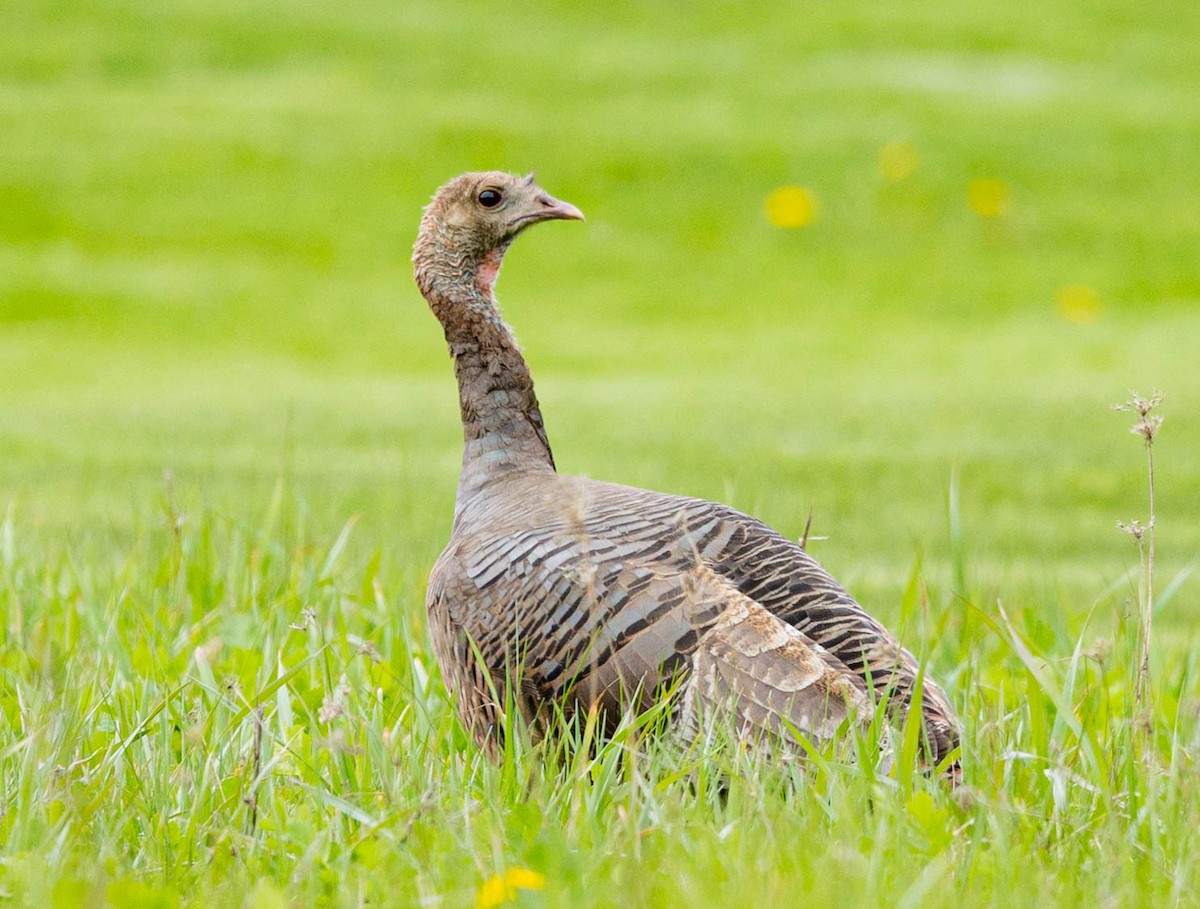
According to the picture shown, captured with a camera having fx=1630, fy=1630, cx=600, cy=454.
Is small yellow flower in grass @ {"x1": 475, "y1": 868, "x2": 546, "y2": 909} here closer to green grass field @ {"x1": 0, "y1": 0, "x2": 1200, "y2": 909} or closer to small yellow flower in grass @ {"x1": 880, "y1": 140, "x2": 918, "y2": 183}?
green grass field @ {"x1": 0, "y1": 0, "x2": 1200, "y2": 909}

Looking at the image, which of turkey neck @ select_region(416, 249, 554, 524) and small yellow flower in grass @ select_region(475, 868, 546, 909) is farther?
turkey neck @ select_region(416, 249, 554, 524)

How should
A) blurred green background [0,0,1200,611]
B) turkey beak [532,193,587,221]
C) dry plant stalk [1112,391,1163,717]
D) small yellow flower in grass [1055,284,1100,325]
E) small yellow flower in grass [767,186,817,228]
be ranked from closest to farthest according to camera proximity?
dry plant stalk [1112,391,1163,717]
turkey beak [532,193,587,221]
blurred green background [0,0,1200,611]
small yellow flower in grass [1055,284,1100,325]
small yellow flower in grass [767,186,817,228]

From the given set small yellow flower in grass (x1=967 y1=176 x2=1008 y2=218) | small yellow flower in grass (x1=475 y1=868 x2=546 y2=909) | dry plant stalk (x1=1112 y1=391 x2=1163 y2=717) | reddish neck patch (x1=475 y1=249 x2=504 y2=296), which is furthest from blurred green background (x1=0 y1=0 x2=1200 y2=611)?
small yellow flower in grass (x1=475 y1=868 x2=546 y2=909)

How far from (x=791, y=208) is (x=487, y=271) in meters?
12.3

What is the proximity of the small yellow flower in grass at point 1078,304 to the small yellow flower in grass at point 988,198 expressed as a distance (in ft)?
5.32

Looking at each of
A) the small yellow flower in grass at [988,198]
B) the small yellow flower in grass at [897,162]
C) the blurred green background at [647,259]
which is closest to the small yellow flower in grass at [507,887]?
the blurred green background at [647,259]

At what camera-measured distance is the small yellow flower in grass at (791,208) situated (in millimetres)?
15844

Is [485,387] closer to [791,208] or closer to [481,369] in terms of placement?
[481,369]

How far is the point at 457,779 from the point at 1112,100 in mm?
17528

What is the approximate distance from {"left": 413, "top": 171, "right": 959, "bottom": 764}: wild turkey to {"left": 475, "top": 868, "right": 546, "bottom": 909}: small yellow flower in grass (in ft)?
1.95

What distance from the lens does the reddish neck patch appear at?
395 centimetres

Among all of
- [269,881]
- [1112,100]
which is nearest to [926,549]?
[269,881]

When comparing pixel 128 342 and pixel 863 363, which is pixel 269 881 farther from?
pixel 128 342

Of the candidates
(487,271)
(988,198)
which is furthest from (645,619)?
(988,198)
